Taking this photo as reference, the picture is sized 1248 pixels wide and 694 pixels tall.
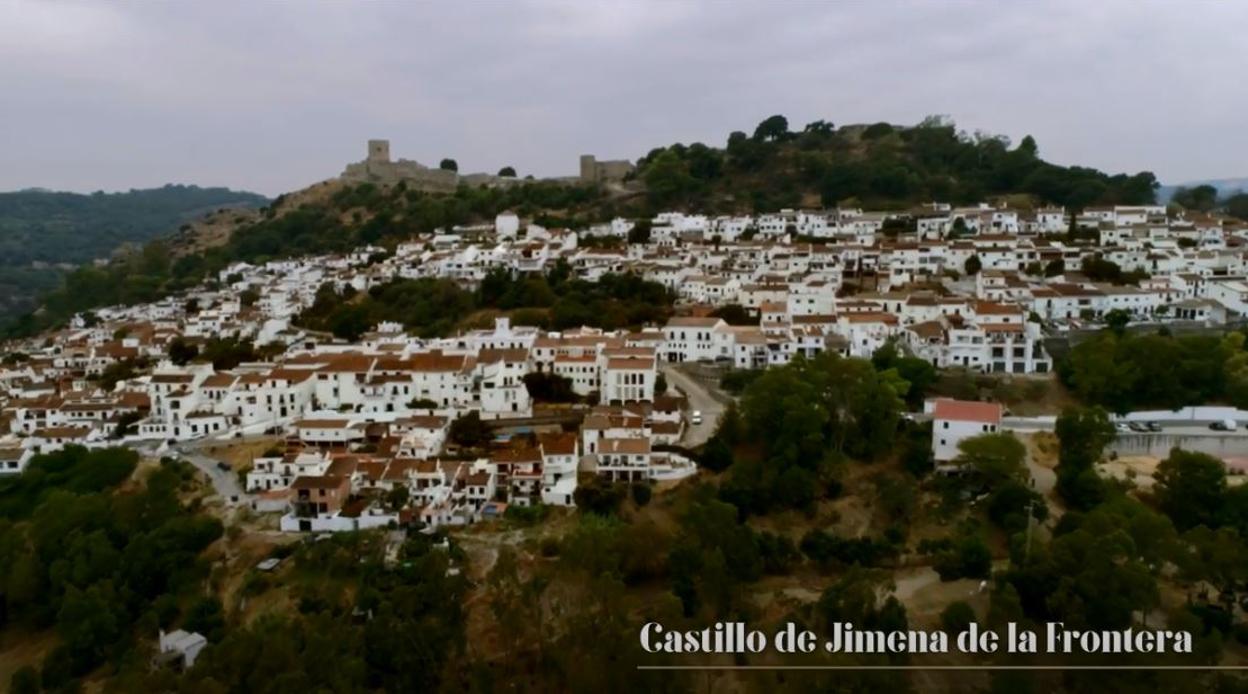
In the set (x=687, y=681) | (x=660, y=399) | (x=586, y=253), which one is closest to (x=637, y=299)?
(x=586, y=253)

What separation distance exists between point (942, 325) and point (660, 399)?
340 inches

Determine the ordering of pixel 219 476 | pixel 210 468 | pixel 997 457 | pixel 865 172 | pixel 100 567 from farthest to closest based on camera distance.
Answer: pixel 865 172, pixel 210 468, pixel 219 476, pixel 997 457, pixel 100 567

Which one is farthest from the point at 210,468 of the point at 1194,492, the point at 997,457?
the point at 1194,492

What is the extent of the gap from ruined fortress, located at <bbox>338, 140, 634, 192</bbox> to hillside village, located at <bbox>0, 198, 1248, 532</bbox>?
1903 cm

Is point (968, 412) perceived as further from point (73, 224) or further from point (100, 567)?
point (73, 224)

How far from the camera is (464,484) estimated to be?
1823cm

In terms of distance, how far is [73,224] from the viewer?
4158 inches

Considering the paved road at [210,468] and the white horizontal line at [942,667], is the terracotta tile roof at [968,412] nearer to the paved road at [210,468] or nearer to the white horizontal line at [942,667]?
the white horizontal line at [942,667]

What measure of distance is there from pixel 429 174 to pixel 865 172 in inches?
1166

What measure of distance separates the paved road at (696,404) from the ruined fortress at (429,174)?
105ft

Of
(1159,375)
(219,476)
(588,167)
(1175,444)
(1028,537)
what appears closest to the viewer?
(1028,537)

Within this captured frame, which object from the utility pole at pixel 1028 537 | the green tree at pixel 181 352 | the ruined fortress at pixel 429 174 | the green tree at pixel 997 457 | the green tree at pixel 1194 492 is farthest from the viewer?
the ruined fortress at pixel 429 174

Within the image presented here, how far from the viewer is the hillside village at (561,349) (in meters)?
18.8

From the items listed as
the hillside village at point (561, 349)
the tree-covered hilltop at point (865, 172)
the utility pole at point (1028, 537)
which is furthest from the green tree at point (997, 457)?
the tree-covered hilltop at point (865, 172)
